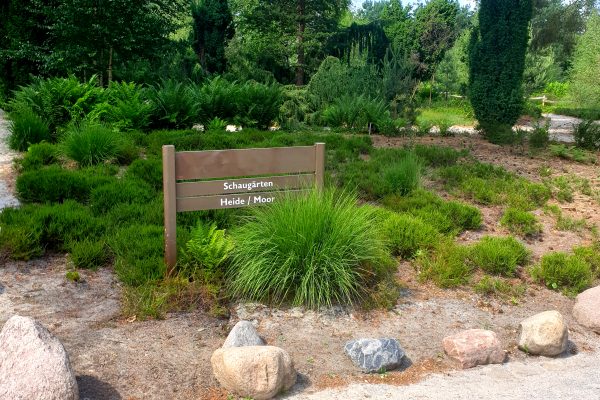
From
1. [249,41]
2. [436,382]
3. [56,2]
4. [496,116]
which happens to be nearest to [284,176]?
[436,382]

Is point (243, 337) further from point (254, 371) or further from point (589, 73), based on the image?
point (589, 73)

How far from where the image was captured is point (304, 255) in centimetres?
465

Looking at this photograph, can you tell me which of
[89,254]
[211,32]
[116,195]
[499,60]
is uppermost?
[211,32]

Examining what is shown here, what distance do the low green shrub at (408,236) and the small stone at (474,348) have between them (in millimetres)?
1544

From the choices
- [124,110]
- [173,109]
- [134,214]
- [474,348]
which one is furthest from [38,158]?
[474,348]

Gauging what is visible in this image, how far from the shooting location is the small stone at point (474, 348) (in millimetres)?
4047

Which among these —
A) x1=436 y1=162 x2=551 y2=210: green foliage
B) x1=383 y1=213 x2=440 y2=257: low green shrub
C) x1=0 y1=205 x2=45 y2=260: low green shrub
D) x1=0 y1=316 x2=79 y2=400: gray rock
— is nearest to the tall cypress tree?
x1=436 y1=162 x2=551 y2=210: green foliage

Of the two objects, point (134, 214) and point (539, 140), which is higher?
point (539, 140)

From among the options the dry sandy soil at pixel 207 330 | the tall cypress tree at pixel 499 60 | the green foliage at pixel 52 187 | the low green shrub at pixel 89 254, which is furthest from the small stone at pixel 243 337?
the tall cypress tree at pixel 499 60

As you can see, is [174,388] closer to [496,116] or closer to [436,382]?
[436,382]

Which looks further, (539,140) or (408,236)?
(539,140)

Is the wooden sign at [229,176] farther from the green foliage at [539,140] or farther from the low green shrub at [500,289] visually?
the green foliage at [539,140]

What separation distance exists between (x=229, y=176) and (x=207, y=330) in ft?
4.35

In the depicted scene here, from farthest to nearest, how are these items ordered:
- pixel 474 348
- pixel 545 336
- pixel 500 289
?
pixel 500 289 < pixel 545 336 < pixel 474 348
